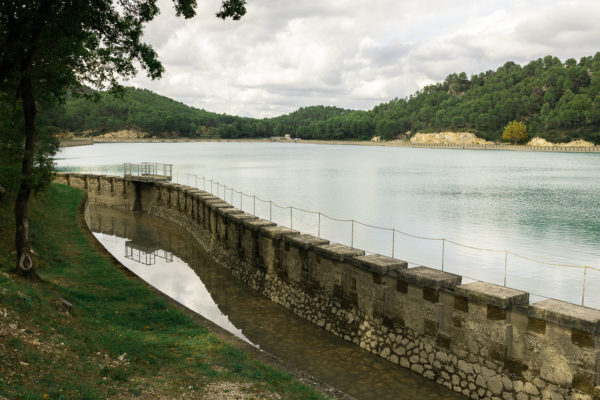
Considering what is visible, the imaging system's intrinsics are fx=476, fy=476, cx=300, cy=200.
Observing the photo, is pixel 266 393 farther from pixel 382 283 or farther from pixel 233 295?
pixel 233 295

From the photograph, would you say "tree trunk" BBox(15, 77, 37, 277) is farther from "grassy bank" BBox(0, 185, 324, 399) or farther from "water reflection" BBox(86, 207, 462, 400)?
"water reflection" BBox(86, 207, 462, 400)

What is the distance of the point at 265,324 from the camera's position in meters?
20.3

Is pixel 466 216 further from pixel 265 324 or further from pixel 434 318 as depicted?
pixel 434 318

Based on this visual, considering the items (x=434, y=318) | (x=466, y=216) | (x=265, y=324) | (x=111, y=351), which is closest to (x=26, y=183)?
(x=111, y=351)

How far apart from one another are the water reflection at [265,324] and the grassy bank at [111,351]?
3.32 meters

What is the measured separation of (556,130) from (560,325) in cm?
20839

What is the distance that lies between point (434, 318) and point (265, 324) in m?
7.80

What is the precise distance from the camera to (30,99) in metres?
16.1

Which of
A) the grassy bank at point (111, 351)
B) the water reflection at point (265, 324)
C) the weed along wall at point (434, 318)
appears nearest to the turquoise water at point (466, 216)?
the weed along wall at point (434, 318)

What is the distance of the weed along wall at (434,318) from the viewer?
12062 millimetres

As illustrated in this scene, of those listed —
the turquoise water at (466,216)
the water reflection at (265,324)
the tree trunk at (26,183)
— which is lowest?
the water reflection at (265,324)

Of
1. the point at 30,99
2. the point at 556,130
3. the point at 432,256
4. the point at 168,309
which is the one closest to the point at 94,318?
the point at 168,309

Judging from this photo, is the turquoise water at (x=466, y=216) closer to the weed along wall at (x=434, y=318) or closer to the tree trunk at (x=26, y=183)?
the weed along wall at (x=434, y=318)

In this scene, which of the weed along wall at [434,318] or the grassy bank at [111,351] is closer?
the grassy bank at [111,351]
